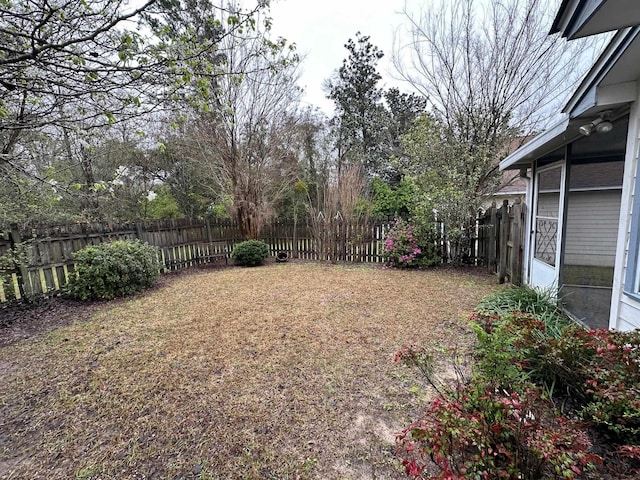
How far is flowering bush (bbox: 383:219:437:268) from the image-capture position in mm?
6910

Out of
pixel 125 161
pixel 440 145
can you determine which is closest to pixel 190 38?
pixel 440 145

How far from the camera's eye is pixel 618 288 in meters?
2.48

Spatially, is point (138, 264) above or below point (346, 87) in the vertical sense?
below

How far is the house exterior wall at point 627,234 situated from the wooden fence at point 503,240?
8.45ft

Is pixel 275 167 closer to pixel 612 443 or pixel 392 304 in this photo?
pixel 392 304

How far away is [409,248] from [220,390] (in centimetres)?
556

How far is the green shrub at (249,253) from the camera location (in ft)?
26.2

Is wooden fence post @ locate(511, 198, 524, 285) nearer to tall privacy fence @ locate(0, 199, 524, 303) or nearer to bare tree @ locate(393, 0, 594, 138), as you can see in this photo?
tall privacy fence @ locate(0, 199, 524, 303)

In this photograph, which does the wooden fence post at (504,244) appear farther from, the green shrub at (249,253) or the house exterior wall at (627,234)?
the green shrub at (249,253)

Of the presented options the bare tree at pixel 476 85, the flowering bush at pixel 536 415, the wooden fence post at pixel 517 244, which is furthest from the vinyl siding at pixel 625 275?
the bare tree at pixel 476 85

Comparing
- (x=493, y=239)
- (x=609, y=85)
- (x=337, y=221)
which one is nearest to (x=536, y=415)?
(x=609, y=85)

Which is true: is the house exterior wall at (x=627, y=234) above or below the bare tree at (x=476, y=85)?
below

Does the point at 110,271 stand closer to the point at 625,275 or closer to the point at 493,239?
the point at 625,275

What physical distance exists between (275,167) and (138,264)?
17.1ft
